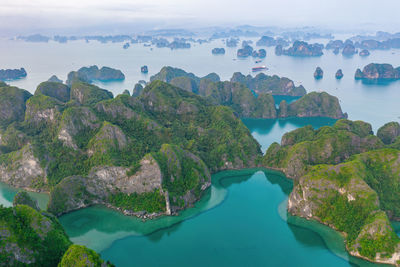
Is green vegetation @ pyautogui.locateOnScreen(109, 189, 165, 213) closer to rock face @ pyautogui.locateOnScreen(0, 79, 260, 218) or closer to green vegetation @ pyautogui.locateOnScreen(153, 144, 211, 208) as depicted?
rock face @ pyautogui.locateOnScreen(0, 79, 260, 218)

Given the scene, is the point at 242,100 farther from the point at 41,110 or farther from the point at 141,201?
the point at 41,110

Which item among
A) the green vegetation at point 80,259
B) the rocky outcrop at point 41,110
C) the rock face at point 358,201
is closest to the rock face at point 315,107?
the rock face at point 358,201

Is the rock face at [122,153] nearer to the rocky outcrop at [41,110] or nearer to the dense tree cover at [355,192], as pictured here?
the rocky outcrop at [41,110]

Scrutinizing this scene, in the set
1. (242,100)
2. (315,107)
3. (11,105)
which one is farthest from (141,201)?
(315,107)

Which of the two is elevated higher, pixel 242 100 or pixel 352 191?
pixel 242 100

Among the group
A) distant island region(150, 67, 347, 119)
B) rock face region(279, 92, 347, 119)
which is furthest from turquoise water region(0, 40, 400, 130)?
distant island region(150, 67, 347, 119)

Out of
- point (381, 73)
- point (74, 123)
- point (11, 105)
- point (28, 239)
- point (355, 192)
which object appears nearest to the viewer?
point (28, 239)

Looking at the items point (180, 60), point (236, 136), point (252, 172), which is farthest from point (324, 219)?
point (180, 60)
